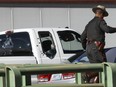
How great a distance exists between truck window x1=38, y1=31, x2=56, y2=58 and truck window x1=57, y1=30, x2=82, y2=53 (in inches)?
10.3

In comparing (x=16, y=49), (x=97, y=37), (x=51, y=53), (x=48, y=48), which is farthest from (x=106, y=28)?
(x=16, y=49)

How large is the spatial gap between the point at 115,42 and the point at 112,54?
11837mm

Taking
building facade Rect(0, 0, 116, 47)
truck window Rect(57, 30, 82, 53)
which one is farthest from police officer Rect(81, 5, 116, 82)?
building facade Rect(0, 0, 116, 47)

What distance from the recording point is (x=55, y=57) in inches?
416

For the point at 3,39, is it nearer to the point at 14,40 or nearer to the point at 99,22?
the point at 14,40

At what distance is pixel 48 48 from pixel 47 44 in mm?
102

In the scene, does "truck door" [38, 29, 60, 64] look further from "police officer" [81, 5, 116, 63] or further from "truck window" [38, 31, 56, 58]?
"police officer" [81, 5, 116, 63]

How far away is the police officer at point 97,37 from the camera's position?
9.13m

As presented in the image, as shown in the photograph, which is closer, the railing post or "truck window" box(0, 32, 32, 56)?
the railing post

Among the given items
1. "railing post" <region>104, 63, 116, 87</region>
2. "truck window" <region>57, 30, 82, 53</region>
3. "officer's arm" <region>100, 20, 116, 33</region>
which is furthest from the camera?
"truck window" <region>57, 30, 82, 53</region>

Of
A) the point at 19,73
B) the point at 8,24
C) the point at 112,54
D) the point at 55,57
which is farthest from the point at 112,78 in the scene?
the point at 8,24

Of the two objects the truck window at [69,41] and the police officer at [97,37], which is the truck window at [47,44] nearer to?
the truck window at [69,41]

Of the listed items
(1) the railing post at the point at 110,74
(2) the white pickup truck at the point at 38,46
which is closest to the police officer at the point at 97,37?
(2) the white pickup truck at the point at 38,46

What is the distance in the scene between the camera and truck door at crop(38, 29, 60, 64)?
10516mm
